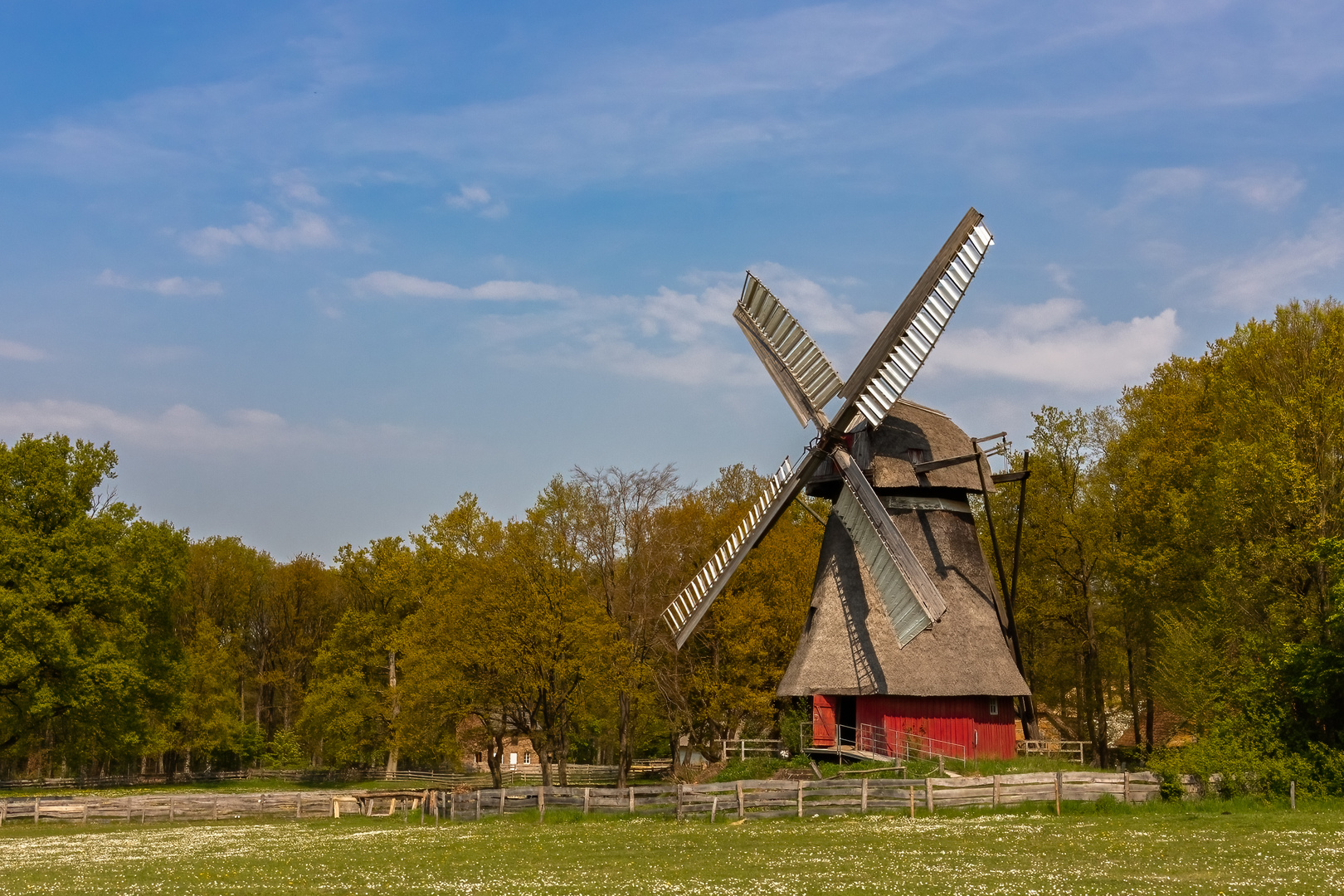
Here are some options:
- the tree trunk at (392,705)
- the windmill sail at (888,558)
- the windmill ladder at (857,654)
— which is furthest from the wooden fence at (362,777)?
the windmill sail at (888,558)

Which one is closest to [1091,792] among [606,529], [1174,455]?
[1174,455]

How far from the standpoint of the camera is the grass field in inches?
761

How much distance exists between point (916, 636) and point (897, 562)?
2644 millimetres

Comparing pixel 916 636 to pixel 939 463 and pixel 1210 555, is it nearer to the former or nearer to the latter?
pixel 939 463

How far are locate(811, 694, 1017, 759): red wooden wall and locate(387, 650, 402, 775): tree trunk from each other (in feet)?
107

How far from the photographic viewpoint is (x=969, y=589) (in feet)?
127

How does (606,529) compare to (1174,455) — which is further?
(606,529)

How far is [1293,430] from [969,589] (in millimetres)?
11007

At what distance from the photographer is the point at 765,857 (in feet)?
76.5

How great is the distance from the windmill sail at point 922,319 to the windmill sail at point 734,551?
3.96 metres

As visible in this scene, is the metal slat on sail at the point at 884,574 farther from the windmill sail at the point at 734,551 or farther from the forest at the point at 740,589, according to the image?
the forest at the point at 740,589

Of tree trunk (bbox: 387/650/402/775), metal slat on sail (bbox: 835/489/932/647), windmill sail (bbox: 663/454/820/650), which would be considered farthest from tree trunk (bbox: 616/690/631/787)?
metal slat on sail (bbox: 835/489/932/647)

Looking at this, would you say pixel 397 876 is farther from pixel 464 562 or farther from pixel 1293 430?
pixel 464 562

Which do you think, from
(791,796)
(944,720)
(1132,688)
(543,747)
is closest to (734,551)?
(944,720)
